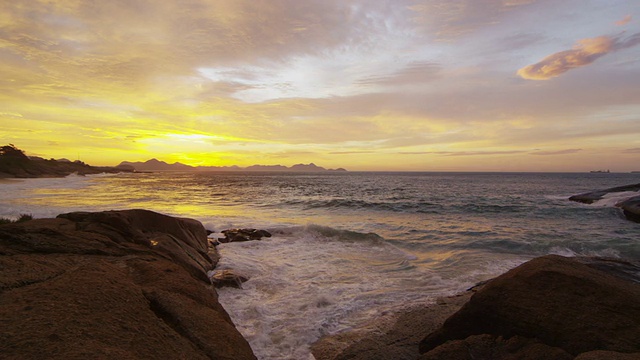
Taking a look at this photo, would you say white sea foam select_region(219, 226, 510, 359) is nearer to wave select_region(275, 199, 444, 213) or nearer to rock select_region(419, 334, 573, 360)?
rock select_region(419, 334, 573, 360)

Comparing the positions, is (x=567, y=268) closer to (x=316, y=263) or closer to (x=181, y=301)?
(x=181, y=301)

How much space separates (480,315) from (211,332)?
387cm

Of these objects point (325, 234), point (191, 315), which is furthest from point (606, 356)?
point (325, 234)

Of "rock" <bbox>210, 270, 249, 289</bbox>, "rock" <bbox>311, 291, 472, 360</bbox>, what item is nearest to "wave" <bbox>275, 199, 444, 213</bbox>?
"rock" <bbox>210, 270, 249, 289</bbox>

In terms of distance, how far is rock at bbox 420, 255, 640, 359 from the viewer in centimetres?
408

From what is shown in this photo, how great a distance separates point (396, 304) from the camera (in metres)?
7.71

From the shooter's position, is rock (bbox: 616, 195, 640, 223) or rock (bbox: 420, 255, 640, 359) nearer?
rock (bbox: 420, 255, 640, 359)

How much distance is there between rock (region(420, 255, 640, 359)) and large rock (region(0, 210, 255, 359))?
327cm

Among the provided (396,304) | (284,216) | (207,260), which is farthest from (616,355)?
(284,216)

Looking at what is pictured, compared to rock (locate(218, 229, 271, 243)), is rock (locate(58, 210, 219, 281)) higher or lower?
higher

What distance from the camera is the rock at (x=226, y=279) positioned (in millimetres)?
8648

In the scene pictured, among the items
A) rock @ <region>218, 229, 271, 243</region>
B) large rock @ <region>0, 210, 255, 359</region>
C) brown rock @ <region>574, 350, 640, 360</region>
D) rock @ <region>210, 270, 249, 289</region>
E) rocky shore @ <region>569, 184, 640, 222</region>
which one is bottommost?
rock @ <region>218, 229, 271, 243</region>

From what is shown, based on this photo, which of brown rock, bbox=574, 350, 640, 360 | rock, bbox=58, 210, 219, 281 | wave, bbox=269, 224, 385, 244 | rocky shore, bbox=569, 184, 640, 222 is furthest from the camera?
rocky shore, bbox=569, 184, 640, 222

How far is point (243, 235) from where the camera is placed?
51.7 feet
